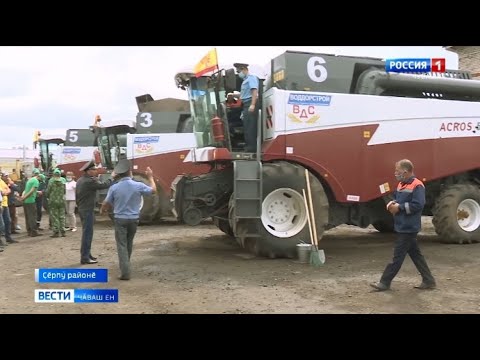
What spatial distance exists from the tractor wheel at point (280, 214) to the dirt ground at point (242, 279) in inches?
10.7

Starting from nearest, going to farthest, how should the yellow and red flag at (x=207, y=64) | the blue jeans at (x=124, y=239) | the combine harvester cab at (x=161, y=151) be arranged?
the blue jeans at (x=124, y=239) → the yellow and red flag at (x=207, y=64) → the combine harvester cab at (x=161, y=151)

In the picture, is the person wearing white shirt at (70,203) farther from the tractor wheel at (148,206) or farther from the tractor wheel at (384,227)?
the tractor wheel at (384,227)

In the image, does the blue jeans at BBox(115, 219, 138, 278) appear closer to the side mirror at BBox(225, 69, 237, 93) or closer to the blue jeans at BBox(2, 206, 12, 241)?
the side mirror at BBox(225, 69, 237, 93)

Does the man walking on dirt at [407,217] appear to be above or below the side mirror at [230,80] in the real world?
below

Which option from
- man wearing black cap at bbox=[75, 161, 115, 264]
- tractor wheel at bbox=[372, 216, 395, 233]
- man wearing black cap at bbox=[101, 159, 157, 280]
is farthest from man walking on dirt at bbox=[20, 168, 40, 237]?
tractor wheel at bbox=[372, 216, 395, 233]

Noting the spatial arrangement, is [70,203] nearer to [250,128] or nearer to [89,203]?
[89,203]

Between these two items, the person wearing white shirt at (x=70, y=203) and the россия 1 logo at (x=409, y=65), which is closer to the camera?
the россия 1 logo at (x=409, y=65)

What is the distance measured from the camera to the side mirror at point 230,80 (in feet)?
27.1

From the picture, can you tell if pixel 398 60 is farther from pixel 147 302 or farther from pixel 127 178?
pixel 147 302

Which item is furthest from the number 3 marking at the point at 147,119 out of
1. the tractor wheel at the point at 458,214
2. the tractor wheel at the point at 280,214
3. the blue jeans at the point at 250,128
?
the tractor wheel at the point at 458,214

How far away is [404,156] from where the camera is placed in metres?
8.97

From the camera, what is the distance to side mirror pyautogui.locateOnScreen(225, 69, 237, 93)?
8258mm

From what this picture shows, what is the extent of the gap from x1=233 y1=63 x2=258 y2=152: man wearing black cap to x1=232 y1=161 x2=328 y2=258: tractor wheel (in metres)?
0.61

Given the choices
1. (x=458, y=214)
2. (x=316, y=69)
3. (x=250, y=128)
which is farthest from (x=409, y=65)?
(x=250, y=128)
